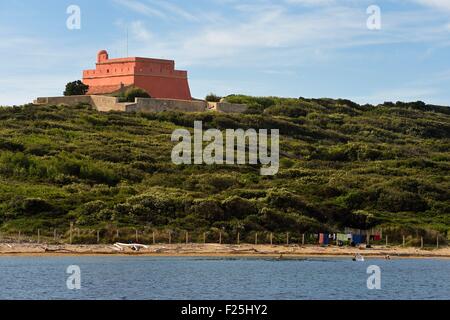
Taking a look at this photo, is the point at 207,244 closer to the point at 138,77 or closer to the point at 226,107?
the point at 226,107

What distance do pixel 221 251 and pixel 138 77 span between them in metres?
41.4

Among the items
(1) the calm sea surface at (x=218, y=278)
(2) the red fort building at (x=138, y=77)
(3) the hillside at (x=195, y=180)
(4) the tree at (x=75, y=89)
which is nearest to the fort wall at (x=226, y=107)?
(3) the hillside at (x=195, y=180)

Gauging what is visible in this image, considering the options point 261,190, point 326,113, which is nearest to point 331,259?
point 261,190

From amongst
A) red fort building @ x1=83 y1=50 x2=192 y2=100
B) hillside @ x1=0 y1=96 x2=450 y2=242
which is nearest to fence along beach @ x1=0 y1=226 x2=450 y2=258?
hillside @ x1=0 y1=96 x2=450 y2=242

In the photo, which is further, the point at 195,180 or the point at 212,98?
the point at 212,98

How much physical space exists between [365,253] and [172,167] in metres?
17.4

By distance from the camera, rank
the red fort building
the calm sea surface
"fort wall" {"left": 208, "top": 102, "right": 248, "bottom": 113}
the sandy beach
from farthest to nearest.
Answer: the red fort building < "fort wall" {"left": 208, "top": 102, "right": 248, "bottom": 113} < the sandy beach < the calm sea surface

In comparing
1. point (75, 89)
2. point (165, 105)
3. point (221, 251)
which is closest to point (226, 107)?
point (165, 105)

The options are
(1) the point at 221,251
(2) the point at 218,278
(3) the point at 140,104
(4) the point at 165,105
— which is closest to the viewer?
(2) the point at 218,278

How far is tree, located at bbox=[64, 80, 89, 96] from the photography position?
3231 inches

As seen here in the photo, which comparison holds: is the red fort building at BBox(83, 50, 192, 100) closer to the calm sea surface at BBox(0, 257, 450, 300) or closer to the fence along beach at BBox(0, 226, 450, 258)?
the fence along beach at BBox(0, 226, 450, 258)

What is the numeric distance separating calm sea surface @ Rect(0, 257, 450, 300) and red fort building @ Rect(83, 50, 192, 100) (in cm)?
4254

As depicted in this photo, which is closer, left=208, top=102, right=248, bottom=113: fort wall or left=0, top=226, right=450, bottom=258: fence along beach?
left=0, top=226, right=450, bottom=258: fence along beach

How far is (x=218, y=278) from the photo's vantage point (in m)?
34.3
